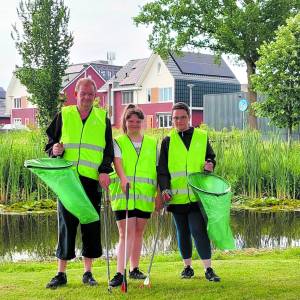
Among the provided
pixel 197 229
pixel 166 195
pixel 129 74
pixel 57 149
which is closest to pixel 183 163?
pixel 166 195

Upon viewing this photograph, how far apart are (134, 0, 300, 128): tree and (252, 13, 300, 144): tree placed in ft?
36.0

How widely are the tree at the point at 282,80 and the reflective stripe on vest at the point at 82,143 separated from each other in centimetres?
1274

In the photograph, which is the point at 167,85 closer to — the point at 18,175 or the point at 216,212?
the point at 18,175

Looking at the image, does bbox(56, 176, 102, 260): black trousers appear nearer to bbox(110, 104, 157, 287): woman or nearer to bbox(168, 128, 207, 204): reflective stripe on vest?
bbox(110, 104, 157, 287): woman

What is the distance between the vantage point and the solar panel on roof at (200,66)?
48031 mm

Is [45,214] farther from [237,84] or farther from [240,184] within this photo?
[237,84]

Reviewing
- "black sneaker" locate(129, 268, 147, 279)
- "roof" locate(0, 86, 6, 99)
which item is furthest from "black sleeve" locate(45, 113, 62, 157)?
"roof" locate(0, 86, 6, 99)

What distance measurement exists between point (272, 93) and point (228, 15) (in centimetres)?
1404

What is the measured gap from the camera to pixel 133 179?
4945mm

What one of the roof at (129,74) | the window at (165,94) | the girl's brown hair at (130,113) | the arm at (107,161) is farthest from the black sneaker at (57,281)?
the roof at (129,74)

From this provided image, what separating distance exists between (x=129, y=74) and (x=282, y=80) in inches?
1378

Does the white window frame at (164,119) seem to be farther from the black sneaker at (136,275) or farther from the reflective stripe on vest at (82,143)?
the reflective stripe on vest at (82,143)

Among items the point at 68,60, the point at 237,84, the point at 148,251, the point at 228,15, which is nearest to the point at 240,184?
the point at 148,251

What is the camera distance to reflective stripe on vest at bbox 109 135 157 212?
4.92 metres
